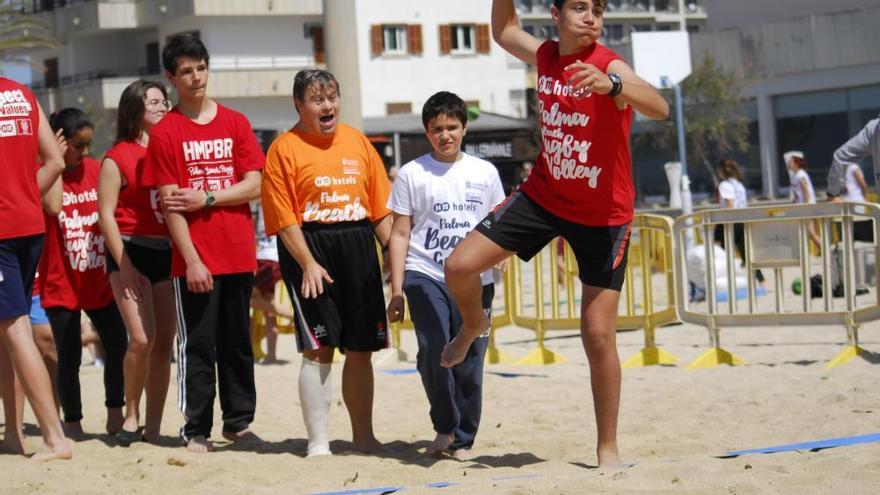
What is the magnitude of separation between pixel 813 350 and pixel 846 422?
13.2ft

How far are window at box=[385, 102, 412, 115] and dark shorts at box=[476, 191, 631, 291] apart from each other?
161 feet

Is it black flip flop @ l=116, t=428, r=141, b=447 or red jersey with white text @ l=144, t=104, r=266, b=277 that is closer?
red jersey with white text @ l=144, t=104, r=266, b=277

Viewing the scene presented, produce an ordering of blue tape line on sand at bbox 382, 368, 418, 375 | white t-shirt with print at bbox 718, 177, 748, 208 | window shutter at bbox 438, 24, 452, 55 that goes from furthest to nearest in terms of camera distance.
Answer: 1. window shutter at bbox 438, 24, 452, 55
2. white t-shirt with print at bbox 718, 177, 748, 208
3. blue tape line on sand at bbox 382, 368, 418, 375

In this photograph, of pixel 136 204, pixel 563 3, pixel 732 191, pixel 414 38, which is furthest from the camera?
pixel 414 38

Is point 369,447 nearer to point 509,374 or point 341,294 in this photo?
point 341,294

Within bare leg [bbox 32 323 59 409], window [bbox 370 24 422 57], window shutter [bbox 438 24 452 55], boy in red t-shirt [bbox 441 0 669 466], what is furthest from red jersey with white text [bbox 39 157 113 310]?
window shutter [bbox 438 24 452 55]

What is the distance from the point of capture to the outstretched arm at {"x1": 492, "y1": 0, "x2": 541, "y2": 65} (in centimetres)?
624

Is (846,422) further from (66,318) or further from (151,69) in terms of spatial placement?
(151,69)

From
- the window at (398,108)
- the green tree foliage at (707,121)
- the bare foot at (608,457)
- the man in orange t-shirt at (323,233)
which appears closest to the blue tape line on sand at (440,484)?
the bare foot at (608,457)

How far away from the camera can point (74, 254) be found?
7793 millimetres

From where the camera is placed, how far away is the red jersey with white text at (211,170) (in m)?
7.06

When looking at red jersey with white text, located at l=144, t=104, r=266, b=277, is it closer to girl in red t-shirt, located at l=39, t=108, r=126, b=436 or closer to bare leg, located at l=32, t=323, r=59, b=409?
girl in red t-shirt, located at l=39, t=108, r=126, b=436

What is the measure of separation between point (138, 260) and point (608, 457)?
280cm

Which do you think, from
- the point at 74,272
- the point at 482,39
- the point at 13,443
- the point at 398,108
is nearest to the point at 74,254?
the point at 74,272
